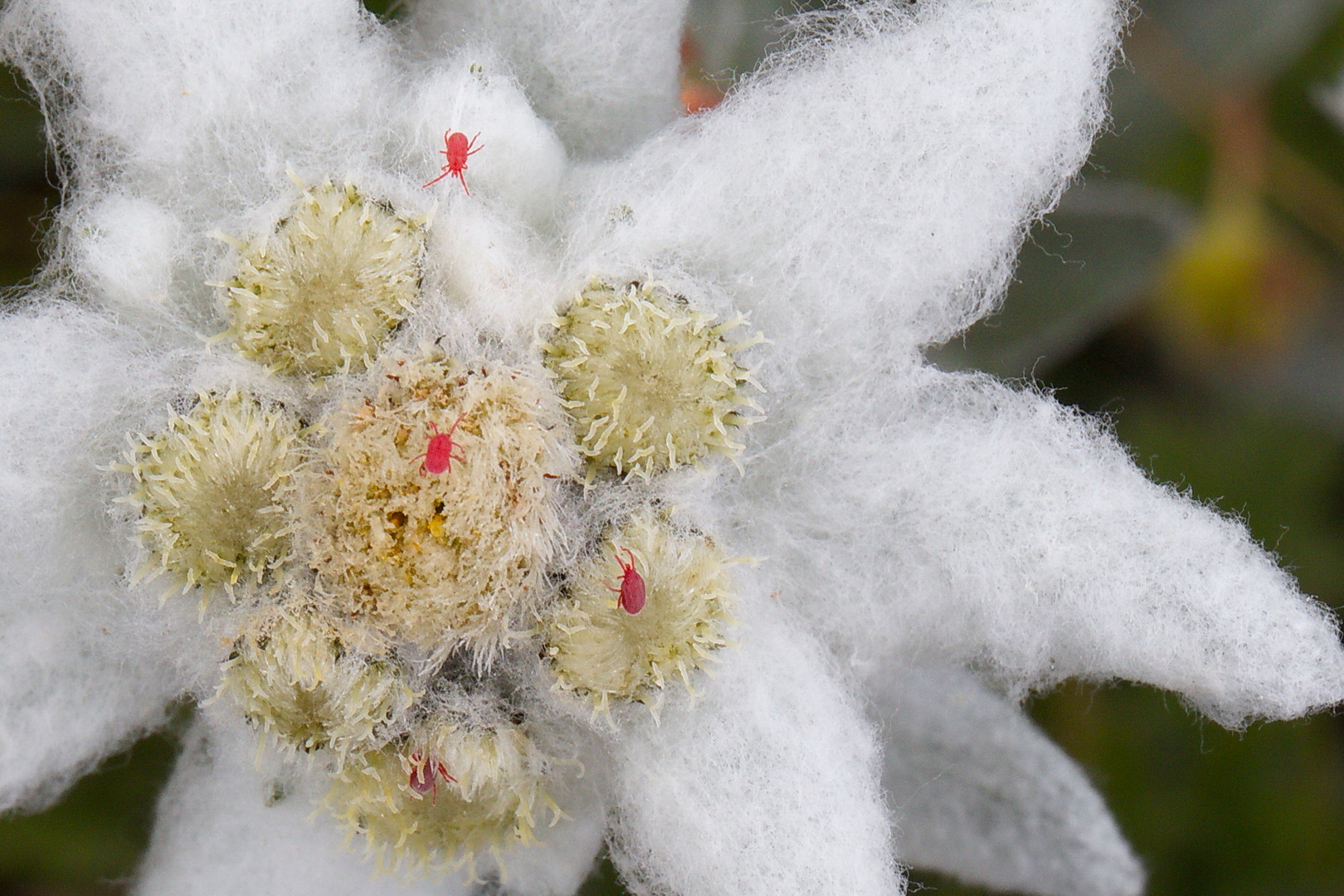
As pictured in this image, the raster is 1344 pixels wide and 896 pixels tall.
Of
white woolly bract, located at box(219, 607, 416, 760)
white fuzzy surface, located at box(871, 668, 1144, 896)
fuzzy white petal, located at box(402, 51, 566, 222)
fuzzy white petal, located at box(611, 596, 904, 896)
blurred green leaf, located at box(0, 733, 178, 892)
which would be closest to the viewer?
white woolly bract, located at box(219, 607, 416, 760)

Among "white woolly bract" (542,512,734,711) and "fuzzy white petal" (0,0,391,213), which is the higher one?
"fuzzy white petal" (0,0,391,213)

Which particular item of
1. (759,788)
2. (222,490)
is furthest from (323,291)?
(759,788)

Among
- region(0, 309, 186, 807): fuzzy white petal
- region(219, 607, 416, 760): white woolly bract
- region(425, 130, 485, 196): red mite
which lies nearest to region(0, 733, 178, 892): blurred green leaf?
region(0, 309, 186, 807): fuzzy white petal

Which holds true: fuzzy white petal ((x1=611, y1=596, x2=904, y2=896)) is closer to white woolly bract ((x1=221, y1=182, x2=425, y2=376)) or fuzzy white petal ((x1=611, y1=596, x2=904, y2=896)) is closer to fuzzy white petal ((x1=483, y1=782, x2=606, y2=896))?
fuzzy white petal ((x1=483, y1=782, x2=606, y2=896))

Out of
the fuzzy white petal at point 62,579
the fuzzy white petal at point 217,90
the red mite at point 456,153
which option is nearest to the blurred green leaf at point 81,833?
the fuzzy white petal at point 62,579

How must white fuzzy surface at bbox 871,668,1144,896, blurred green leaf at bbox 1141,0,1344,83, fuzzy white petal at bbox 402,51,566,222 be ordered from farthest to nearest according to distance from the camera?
blurred green leaf at bbox 1141,0,1344,83
white fuzzy surface at bbox 871,668,1144,896
fuzzy white petal at bbox 402,51,566,222

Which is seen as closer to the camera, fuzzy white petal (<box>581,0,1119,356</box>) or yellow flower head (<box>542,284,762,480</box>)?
yellow flower head (<box>542,284,762,480</box>)

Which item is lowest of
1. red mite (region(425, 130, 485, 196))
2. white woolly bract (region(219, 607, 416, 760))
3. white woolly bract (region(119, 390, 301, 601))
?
white woolly bract (region(219, 607, 416, 760))

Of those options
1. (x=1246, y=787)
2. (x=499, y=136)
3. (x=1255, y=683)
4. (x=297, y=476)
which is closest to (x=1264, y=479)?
(x=1246, y=787)
